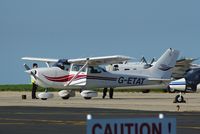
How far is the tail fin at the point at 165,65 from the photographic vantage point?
2010 inches

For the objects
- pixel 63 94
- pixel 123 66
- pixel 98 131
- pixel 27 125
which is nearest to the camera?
pixel 98 131

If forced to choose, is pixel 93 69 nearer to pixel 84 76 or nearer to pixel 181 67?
pixel 84 76

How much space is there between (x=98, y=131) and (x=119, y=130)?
7.9 inches

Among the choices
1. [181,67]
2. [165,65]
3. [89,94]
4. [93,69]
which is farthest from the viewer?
[181,67]

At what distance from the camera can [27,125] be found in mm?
17500

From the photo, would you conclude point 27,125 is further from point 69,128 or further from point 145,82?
point 145,82

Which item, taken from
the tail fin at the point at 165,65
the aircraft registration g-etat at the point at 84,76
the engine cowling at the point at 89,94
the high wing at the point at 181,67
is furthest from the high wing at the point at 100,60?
the high wing at the point at 181,67

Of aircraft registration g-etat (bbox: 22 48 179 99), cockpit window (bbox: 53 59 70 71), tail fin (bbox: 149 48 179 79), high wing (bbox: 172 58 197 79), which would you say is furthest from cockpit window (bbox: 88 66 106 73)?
high wing (bbox: 172 58 197 79)

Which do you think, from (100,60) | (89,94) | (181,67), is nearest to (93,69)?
(100,60)

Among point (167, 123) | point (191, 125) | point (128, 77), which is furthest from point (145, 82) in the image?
point (167, 123)

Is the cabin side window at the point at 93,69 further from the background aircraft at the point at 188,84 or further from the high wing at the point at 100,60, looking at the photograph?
the background aircraft at the point at 188,84

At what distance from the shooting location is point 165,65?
51.7 m

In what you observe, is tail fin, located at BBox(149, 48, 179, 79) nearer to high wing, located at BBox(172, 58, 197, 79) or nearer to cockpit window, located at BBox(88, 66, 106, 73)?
cockpit window, located at BBox(88, 66, 106, 73)

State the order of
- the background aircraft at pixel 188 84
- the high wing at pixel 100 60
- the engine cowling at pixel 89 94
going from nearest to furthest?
the background aircraft at pixel 188 84, the engine cowling at pixel 89 94, the high wing at pixel 100 60
